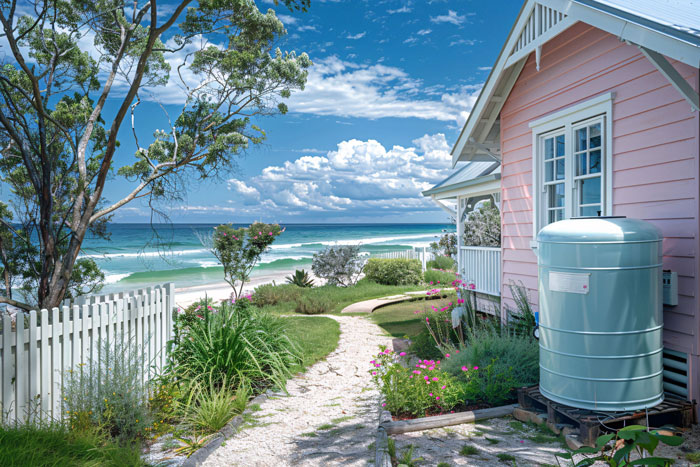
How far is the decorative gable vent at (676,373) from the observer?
4.17 m

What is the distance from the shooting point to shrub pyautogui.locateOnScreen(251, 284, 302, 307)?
13358 mm

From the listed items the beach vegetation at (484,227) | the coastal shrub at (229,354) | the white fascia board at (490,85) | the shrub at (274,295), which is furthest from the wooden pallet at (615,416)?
the shrub at (274,295)

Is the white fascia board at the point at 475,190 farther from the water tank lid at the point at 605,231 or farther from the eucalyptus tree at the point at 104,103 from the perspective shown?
the eucalyptus tree at the point at 104,103

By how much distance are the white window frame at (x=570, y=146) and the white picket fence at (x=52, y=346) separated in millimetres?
5113

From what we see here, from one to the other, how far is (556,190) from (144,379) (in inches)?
228

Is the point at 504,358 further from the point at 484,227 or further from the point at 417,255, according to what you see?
the point at 417,255

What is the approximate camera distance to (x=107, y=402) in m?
3.83

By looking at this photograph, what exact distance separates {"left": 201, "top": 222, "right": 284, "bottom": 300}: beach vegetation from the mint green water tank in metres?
8.30

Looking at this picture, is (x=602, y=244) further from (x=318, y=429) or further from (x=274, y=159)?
(x=274, y=159)

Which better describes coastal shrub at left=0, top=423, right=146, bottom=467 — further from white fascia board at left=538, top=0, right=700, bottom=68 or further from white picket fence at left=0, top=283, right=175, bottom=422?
white fascia board at left=538, top=0, right=700, bottom=68

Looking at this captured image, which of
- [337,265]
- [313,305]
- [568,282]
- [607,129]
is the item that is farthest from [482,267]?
[337,265]

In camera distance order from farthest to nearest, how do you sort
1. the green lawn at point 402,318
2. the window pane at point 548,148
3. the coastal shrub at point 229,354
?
the green lawn at point 402,318 < the window pane at point 548,148 < the coastal shrub at point 229,354

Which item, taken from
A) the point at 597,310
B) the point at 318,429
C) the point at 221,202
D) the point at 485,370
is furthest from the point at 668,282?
the point at 221,202

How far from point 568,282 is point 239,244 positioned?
865 cm
